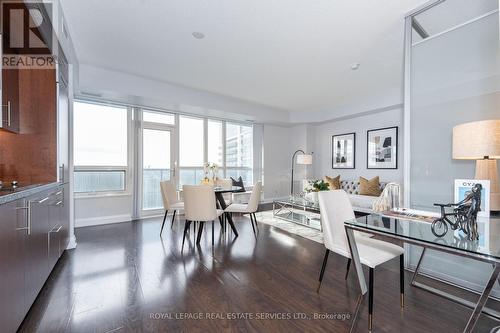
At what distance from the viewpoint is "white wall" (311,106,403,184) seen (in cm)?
522

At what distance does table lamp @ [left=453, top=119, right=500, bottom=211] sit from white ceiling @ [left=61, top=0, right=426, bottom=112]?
1.45 metres

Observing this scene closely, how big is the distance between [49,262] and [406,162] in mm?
3696

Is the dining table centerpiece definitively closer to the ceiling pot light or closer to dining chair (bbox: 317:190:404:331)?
the ceiling pot light

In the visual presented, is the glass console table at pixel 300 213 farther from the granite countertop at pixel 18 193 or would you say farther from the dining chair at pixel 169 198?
the granite countertop at pixel 18 193

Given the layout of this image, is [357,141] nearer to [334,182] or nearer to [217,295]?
[334,182]

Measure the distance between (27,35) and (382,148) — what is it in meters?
6.20

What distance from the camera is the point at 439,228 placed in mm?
1525

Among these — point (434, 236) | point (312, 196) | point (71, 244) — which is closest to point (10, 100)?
point (71, 244)

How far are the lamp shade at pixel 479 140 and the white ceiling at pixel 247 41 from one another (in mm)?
1450

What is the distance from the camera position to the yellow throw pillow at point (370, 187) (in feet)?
16.8

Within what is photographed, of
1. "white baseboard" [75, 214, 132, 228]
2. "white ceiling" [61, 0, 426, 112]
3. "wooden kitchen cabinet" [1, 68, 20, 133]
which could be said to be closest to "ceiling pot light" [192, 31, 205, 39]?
"white ceiling" [61, 0, 426, 112]

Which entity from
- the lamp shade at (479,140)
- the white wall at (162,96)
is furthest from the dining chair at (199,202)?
the lamp shade at (479,140)

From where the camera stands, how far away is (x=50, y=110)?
2.40 metres

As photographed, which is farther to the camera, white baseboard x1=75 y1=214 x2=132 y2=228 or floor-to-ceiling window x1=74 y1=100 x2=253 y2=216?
floor-to-ceiling window x1=74 y1=100 x2=253 y2=216
